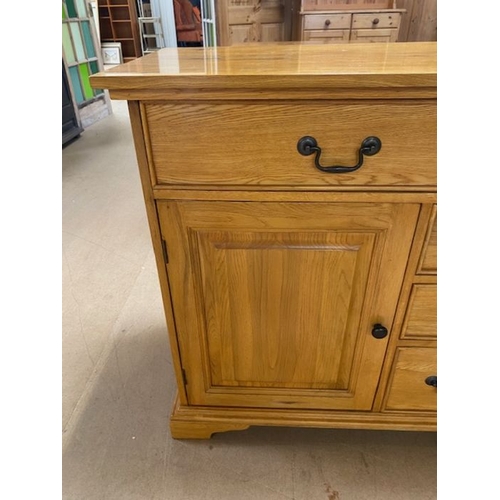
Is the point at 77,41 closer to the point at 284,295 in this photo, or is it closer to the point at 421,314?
the point at 284,295

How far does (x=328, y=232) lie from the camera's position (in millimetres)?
659

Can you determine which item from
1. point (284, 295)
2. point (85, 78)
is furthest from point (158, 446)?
point (85, 78)

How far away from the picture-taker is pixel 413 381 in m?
0.83

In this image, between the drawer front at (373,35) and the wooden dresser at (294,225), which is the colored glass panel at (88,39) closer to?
the drawer front at (373,35)

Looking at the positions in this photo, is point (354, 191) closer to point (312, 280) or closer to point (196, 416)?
point (312, 280)

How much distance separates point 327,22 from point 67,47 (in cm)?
197

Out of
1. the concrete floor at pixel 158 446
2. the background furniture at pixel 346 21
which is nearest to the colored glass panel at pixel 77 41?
the background furniture at pixel 346 21

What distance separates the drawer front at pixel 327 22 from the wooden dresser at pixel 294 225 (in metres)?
2.11

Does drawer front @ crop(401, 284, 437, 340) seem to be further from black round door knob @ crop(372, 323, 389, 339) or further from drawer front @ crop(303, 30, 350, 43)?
drawer front @ crop(303, 30, 350, 43)

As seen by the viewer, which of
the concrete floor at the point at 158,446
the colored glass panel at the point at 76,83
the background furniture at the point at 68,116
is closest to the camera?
the concrete floor at the point at 158,446

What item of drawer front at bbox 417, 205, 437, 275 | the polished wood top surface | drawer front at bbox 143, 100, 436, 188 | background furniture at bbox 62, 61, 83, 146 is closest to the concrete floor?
drawer front at bbox 417, 205, 437, 275

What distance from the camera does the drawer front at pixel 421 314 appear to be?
0.71m

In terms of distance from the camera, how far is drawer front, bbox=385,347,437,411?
790 mm
